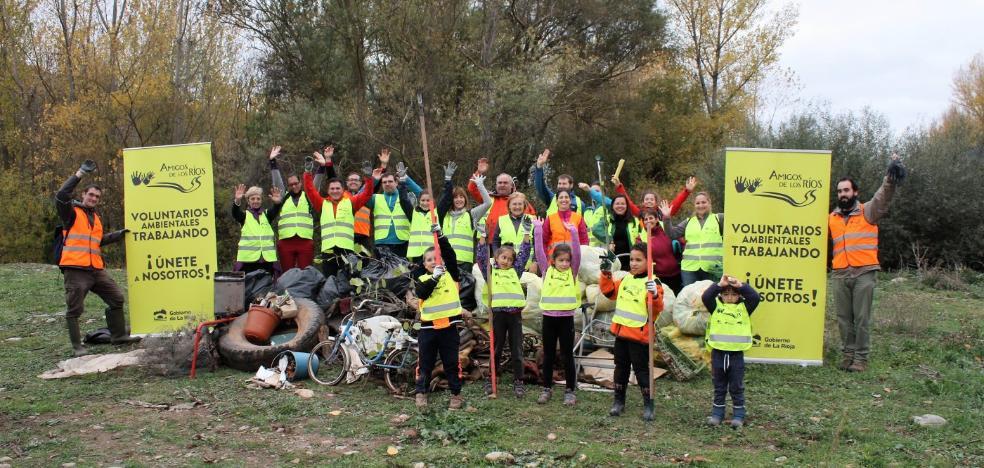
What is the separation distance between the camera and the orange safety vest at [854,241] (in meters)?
7.96

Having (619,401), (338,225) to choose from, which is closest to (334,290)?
(338,225)

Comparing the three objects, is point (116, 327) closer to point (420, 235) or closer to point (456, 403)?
point (420, 235)

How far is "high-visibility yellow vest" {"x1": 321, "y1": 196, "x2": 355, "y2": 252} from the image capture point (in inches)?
390

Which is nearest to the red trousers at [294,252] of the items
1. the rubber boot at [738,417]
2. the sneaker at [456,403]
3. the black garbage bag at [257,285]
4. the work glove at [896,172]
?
the black garbage bag at [257,285]

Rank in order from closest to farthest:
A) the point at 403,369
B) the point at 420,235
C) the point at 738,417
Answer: the point at 738,417 < the point at 403,369 < the point at 420,235

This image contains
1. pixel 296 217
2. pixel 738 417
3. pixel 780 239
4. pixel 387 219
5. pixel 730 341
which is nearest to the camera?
pixel 738 417

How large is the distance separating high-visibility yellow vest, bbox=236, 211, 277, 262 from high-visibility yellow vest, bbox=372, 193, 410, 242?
4.63 ft

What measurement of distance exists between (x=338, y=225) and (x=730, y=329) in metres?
5.40

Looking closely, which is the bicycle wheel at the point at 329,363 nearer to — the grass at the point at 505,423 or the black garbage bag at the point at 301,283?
the grass at the point at 505,423

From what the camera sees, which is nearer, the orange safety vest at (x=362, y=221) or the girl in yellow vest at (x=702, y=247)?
the girl in yellow vest at (x=702, y=247)

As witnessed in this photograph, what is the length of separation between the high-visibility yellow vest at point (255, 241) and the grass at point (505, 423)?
6.96 feet

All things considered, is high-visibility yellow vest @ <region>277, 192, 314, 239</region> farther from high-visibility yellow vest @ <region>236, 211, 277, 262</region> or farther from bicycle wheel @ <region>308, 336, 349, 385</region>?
bicycle wheel @ <region>308, 336, 349, 385</region>

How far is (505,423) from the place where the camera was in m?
6.29

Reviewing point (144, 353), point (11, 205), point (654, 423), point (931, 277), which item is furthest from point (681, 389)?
point (11, 205)
